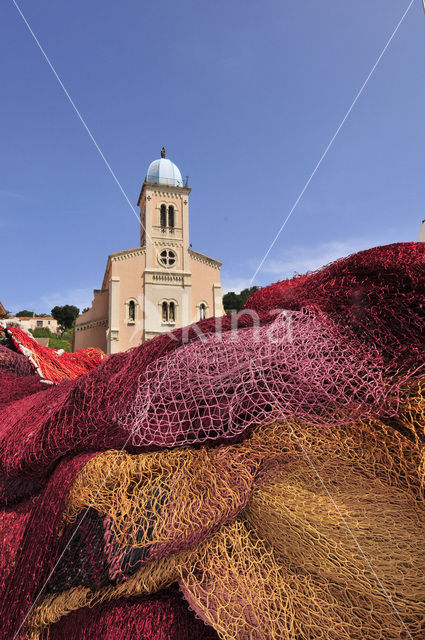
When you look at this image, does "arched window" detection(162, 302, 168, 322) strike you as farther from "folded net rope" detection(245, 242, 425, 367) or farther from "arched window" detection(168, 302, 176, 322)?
"folded net rope" detection(245, 242, 425, 367)

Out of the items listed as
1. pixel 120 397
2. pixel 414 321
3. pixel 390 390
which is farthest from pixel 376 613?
pixel 120 397

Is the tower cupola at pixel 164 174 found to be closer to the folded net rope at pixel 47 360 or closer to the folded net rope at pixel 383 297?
the folded net rope at pixel 47 360

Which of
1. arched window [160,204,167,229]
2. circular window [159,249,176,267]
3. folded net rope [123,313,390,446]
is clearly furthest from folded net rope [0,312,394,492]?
arched window [160,204,167,229]

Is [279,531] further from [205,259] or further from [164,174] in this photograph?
[164,174]

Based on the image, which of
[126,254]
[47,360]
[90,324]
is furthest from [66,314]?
[47,360]

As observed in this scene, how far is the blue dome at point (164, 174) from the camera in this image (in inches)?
1211

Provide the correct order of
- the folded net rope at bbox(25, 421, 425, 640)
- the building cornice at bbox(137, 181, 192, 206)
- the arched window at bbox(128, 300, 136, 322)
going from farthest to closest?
the building cornice at bbox(137, 181, 192, 206), the arched window at bbox(128, 300, 136, 322), the folded net rope at bbox(25, 421, 425, 640)

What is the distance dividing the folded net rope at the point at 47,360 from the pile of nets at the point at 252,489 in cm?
140

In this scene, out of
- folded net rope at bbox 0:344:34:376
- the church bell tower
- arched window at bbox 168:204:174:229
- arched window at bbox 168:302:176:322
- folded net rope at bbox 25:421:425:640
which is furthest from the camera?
arched window at bbox 168:204:174:229

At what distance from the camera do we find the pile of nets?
883 mm

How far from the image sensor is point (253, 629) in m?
0.86

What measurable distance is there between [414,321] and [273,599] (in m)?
0.68

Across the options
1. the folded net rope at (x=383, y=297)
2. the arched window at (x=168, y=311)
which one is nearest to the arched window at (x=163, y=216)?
the arched window at (x=168, y=311)

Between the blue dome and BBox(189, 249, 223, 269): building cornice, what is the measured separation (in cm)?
538
